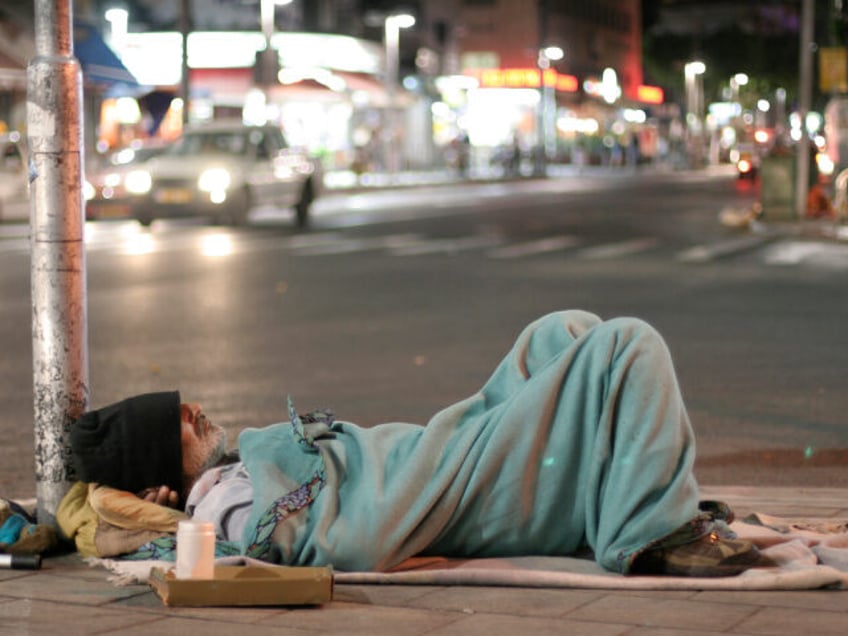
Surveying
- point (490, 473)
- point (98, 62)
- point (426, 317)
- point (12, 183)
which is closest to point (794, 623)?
point (490, 473)

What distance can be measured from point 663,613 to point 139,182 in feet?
83.1

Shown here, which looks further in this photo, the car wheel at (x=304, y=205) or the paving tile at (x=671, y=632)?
the car wheel at (x=304, y=205)

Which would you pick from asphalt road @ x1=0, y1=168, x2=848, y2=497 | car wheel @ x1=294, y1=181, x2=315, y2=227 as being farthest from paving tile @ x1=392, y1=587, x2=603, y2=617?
car wheel @ x1=294, y1=181, x2=315, y2=227

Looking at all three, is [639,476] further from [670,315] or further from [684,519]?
[670,315]

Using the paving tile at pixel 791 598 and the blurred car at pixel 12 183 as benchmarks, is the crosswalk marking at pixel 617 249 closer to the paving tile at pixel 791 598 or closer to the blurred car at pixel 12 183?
the blurred car at pixel 12 183

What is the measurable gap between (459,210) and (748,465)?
27.8 m

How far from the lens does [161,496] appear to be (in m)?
5.32

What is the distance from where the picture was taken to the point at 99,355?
460 inches

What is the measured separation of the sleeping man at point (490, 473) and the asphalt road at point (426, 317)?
2.05 meters

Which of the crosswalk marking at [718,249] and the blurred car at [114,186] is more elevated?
the blurred car at [114,186]

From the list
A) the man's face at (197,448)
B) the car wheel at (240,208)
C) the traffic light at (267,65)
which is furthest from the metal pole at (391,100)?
the man's face at (197,448)

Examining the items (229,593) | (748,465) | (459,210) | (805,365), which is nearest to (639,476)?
(229,593)

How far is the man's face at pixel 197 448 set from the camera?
17.6 feet

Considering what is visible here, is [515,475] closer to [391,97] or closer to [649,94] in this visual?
[391,97]
